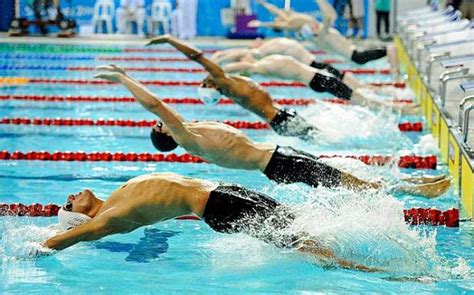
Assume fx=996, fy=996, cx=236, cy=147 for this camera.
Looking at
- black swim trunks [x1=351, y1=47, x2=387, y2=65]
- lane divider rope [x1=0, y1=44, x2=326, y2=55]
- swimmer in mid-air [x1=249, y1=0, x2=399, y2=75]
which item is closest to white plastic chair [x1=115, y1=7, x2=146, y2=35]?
lane divider rope [x1=0, y1=44, x2=326, y2=55]

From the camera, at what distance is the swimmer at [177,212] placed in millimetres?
4133

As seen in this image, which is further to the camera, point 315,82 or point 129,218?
point 315,82

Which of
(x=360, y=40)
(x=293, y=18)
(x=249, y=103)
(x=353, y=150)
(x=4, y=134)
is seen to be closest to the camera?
(x=249, y=103)

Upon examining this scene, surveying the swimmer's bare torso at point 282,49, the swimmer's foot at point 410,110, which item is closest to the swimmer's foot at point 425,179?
the swimmer's foot at point 410,110

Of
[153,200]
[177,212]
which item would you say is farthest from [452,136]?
[153,200]

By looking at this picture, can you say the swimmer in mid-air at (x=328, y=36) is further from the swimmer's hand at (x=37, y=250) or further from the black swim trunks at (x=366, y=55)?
the swimmer's hand at (x=37, y=250)

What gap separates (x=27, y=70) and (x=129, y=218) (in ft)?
30.5

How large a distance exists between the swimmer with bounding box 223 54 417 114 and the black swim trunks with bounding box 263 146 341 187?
2643mm

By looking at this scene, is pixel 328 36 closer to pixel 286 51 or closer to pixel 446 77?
pixel 286 51

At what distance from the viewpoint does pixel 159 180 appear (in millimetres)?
4199

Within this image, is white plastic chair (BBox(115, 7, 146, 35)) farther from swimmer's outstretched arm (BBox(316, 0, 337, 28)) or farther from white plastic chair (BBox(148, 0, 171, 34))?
swimmer's outstretched arm (BBox(316, 0, 337, 28))

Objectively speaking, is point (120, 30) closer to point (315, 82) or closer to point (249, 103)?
point (315, 82)

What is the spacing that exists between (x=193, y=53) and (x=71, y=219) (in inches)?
79.9

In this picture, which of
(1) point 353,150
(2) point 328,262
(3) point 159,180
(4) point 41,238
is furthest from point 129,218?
(1) point 353,150
